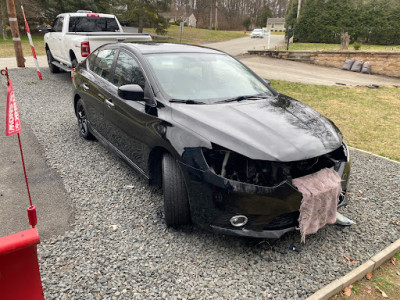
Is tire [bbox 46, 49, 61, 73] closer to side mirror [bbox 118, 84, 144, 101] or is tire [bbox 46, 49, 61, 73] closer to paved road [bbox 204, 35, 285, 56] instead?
side mirror [bbox 118, 84, 144, 101]

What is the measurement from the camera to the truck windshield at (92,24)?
9.89m

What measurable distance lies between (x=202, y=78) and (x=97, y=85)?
1654 mm

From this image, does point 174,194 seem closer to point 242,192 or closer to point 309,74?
point 242,192

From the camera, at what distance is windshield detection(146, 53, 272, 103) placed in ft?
12.0

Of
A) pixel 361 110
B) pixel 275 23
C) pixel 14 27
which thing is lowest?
pixel 361 110

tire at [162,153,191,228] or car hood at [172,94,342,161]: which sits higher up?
car hood at [172,94,342,161]

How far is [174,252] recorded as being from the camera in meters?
3.00

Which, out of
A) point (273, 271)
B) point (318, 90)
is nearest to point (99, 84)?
point (273, 271)

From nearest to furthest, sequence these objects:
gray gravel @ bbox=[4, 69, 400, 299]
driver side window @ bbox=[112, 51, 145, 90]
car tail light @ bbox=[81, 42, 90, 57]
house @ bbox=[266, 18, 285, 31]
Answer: gray gravel @ bbox=[4, 69, 400, 299], driver side window @ bbox=[112, 51, 145, 90], car tail light @ bbox=[81, 42, 90, 57], house @ bbox=[266, 18, 285, 31]

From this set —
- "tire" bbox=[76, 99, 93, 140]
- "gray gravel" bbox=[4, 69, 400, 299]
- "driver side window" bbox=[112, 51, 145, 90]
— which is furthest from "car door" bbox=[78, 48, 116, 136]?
"gray gravel" bbox=[4, 69, 400, 299]

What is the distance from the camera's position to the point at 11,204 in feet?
12.2

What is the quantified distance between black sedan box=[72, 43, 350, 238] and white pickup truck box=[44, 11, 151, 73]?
4.08m

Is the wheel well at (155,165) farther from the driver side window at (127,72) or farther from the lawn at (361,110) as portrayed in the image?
the lawn at (361,110)

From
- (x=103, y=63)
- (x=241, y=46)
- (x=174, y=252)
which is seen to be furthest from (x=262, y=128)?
(x=241, y=46)
